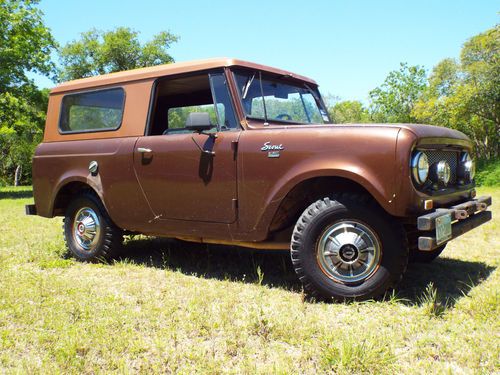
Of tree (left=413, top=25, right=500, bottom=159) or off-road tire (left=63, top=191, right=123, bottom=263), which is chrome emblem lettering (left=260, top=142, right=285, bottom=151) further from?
tree (left=413, top=25, right=500, bottom=159)

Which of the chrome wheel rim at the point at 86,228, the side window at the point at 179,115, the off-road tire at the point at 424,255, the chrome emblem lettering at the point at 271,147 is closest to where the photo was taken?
the chrome emblem lettering at the point at 271,147

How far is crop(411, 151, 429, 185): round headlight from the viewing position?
11.0 ft

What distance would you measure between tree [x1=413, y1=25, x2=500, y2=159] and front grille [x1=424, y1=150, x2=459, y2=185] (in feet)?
73.5

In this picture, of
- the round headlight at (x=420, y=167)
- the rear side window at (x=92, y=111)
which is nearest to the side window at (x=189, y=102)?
the rear side window at (x=92, y=111)

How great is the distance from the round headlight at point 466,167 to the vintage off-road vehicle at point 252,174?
0.04 feet

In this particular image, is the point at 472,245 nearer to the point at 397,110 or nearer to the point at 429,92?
the point at 429,92

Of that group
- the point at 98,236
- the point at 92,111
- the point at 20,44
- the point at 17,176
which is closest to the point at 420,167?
the point at 98,236

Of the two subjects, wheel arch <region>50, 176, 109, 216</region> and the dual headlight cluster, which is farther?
wheel arch <region>50, 176, 109, 216</region>

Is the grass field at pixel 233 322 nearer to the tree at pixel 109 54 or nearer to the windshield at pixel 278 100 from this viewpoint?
the windshield at pixel 278 100

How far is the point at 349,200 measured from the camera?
3.59m

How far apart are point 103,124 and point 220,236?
2.07 metres

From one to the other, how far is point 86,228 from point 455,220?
3921 millimetres

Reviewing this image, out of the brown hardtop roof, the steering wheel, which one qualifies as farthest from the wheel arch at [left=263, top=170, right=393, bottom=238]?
the brown hardtop roof

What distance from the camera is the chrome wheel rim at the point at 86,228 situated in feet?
17.5
